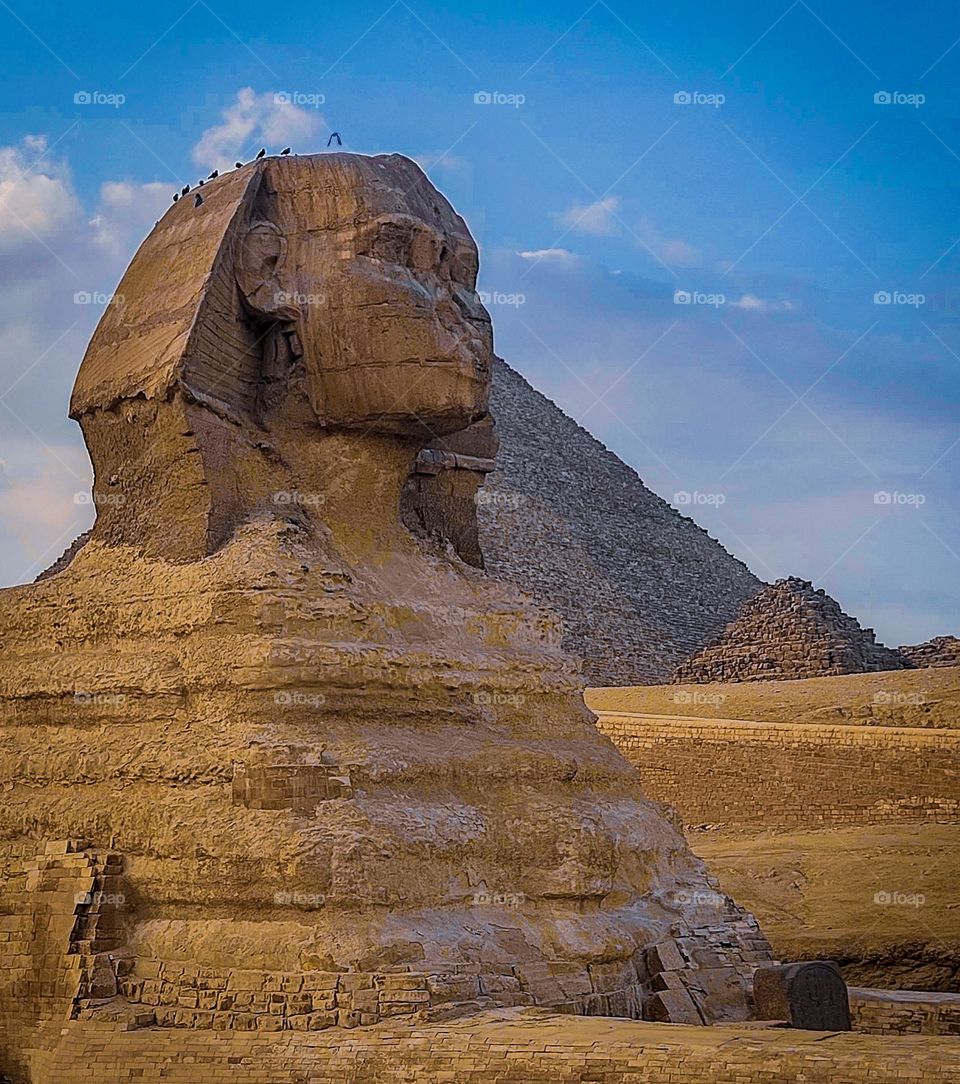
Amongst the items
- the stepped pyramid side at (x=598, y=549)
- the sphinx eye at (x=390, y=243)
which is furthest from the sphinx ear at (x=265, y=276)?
the stepped pyramid side at (x=598, y=549)

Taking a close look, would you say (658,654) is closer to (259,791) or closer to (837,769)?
(837,769)

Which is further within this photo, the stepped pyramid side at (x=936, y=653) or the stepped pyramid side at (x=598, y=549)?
the stepped pyramid side at (x=598, y=549)

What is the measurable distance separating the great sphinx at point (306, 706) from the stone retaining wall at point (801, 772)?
16221mm

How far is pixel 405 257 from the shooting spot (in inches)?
366

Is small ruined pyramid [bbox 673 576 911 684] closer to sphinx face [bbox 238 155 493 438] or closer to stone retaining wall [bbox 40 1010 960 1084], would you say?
sphinx face [bbox 238 155 493 438]

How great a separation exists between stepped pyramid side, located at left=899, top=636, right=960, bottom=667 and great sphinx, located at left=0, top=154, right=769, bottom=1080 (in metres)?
41.6

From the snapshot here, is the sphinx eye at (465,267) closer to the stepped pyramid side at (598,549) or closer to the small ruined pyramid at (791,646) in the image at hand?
the small ruined pyramid at (791,646)

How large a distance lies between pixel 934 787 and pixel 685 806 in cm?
417

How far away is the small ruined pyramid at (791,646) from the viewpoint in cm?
5422

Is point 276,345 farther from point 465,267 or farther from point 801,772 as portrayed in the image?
point 801,772

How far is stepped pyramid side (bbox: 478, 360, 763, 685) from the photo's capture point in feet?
287

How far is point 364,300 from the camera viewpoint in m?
9.10

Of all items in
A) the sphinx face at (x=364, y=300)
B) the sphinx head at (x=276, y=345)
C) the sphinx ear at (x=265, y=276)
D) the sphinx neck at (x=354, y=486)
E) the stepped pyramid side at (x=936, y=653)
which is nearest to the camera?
the sphinx head at (x=276, y=345)

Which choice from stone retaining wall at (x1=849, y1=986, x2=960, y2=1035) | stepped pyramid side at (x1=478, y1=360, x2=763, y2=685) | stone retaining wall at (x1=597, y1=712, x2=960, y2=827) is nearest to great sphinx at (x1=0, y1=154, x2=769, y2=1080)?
stone retaining wall at (x1=849, y1=986, x2=960, y2=1035)
